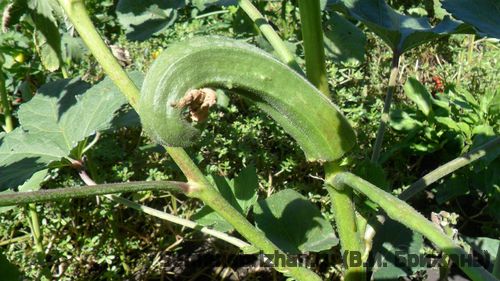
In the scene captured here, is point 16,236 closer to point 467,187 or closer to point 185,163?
point 185,163

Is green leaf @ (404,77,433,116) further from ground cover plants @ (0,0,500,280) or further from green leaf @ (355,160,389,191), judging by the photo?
green leaf @ (355,160,389,191)

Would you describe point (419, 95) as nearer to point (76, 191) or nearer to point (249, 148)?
point (249, 148)

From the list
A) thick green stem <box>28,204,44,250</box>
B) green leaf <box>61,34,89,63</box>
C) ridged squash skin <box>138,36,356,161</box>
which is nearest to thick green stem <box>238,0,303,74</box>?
ridged squash skin <box>138,36,356,161</box>

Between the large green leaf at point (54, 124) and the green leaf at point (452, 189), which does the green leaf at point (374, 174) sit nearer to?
the large green leaf at point (54, 124)

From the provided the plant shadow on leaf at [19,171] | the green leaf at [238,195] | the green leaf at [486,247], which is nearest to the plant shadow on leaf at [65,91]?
the plant shadow on leaf at [19,171]

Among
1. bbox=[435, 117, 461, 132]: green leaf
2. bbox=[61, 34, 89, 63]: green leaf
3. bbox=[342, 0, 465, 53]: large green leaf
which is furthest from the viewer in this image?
bbox=[61, 34, 89, 63]: green leaf

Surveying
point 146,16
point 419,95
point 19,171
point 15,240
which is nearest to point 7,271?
point 19,171
